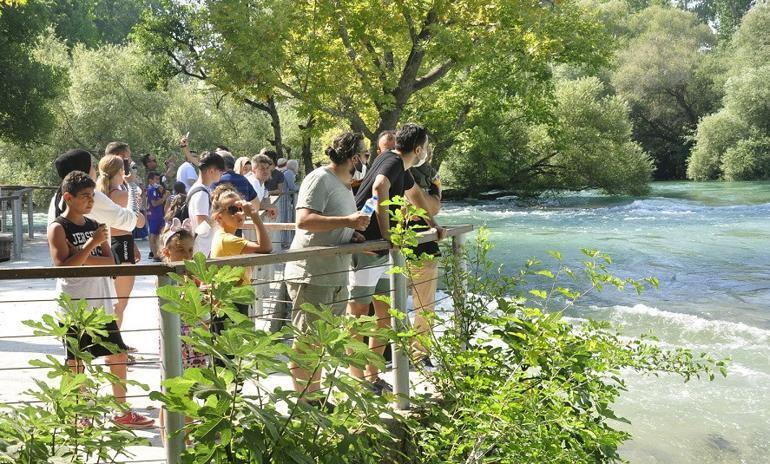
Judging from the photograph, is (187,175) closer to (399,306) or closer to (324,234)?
(324,234)

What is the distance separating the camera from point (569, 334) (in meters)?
4.28

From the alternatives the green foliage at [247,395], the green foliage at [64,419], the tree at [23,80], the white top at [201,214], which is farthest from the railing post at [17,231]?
the tree at [23,80]

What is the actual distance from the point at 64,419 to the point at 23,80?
2619 centimetres

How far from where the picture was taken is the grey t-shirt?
5168mm

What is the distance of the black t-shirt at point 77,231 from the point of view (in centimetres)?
520

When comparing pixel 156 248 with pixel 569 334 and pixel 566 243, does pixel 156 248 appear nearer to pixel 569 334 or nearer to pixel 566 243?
pixel 569 334

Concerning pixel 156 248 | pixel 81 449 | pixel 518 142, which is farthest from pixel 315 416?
pixel 518 142

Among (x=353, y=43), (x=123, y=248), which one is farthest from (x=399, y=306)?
(x=353, y=43)

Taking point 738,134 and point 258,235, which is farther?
point 738,134

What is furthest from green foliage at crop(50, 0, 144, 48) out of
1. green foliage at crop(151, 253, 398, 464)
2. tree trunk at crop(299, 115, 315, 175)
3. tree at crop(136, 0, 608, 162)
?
green foliage at crop(151, 253, 398, 464)

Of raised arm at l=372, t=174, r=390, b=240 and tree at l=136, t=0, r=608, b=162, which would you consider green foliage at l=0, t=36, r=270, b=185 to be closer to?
tree at l=136, t=0, r=608, b=162

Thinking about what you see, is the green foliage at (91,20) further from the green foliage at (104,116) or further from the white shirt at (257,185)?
the white shirt at (257,185)

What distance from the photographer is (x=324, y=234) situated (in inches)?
209

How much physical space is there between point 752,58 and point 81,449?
57452mm
